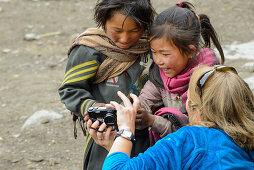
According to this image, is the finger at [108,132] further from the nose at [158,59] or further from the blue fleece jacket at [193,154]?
the nose at [158,59]

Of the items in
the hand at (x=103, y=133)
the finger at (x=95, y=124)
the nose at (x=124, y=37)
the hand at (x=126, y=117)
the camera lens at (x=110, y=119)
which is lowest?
the hand at (x=103, y=133)

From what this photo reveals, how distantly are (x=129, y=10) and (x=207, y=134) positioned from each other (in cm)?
95

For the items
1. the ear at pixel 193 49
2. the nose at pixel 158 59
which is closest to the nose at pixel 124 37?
the nose at pixel 158 59

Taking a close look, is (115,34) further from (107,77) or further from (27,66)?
(27,66)

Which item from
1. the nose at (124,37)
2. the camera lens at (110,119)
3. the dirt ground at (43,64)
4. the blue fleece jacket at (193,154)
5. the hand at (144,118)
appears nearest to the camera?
the blue fleece jacket at (193,154)

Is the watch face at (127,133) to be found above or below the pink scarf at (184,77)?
below

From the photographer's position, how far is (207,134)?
5.33ft

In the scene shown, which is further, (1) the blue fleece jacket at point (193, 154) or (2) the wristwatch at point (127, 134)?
(2) the wristwatch at point (127, 134)

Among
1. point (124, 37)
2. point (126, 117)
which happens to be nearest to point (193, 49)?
point (124, 37)

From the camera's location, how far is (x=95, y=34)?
2354 mm

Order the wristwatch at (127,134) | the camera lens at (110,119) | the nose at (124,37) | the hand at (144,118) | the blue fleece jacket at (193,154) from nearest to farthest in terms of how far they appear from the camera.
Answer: the blue fleece jacket at (193,154), the wristwatch at (127,134), the camera lens at (110,119), the hand at (144,118), the nose at (124,37)

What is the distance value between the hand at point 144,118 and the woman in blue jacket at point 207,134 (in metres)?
0.21

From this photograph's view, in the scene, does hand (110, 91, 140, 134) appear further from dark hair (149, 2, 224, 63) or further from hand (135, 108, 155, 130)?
dark hair (149, 2, 224, 63)

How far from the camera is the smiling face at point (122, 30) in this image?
7.16ft
